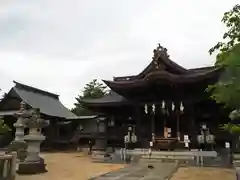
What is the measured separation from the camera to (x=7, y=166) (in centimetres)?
880

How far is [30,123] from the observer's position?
12719 mm

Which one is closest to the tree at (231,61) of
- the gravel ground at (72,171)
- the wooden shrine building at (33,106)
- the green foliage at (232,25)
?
the green foliage at (232,25)

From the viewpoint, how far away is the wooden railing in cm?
851

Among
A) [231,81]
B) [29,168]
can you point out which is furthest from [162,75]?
[231,81]

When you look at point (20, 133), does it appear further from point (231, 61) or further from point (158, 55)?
point (231, 61)

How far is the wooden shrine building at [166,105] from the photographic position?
Answer: 19.1 m

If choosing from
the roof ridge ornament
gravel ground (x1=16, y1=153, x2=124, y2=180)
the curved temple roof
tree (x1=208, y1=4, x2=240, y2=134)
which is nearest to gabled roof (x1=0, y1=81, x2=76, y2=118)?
the curved temple roof

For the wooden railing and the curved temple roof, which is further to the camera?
the curved temple roof

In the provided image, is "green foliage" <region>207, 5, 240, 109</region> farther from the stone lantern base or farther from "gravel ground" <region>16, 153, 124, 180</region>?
the stone lantern base

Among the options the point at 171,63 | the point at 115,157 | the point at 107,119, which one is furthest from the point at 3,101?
the point at 171,63

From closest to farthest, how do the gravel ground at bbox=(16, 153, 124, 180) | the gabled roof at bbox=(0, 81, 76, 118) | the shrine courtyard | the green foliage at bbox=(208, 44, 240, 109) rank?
1. the green foliage at bbox=(208, 44, 240, 109)
2. the gravel ground at bbox=(16, 153, 124, 180)
3. the shrine courtyard
4. the gabled roof at bbox=(0, 81, 76, 118)

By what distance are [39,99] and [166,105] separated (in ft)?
65.1

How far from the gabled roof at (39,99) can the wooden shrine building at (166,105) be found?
11.0 metres

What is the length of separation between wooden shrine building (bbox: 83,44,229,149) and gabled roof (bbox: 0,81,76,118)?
1096 cm
